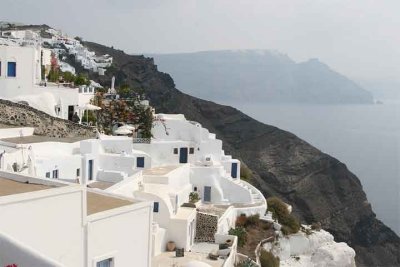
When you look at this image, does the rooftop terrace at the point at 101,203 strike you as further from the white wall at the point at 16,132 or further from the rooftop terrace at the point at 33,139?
the white wall at the point at 16,132

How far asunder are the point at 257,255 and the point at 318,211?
3681cm

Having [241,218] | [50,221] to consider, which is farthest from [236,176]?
[50,221]

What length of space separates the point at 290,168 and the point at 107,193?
2100 inches

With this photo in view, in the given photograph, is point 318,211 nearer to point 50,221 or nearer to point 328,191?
point 328,191

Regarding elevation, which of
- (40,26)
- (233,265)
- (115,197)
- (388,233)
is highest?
(40,26)

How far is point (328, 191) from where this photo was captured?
62.1 m

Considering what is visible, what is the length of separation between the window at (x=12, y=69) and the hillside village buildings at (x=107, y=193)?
0.33 feet

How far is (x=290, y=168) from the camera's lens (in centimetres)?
6353

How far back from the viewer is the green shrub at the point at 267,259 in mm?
22464

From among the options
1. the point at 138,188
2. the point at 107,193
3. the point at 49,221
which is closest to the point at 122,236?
the point at 107,193

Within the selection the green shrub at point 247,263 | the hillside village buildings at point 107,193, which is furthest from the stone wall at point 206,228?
the green shrub at point 247,263

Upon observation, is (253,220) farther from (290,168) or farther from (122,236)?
(290,168)

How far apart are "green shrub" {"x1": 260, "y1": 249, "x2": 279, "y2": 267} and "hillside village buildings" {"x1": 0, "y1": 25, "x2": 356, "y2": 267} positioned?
200 centimetres

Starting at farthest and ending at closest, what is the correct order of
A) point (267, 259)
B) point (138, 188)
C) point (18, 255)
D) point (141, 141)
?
1. point (141, 141)
2. point (267, 259)
3. point (138, 188)
4. point (18, 255)
